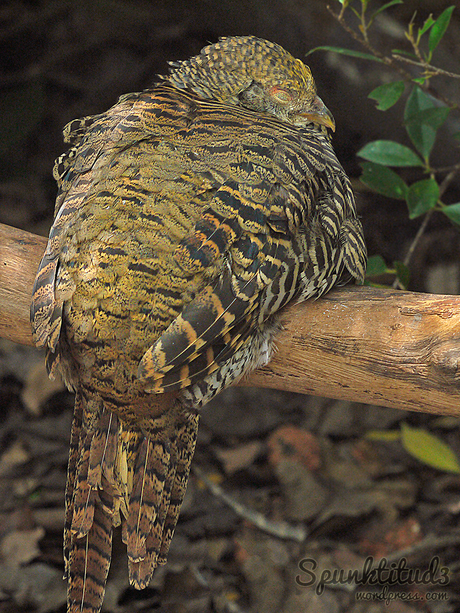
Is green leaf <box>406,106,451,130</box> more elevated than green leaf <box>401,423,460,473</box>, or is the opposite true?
green leaf <box>406,106,451,130</box>

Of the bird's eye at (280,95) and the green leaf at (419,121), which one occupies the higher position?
the bird's eye at (280,95)

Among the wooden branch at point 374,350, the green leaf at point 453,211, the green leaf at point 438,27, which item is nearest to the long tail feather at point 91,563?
the wooden branch at point 374,350

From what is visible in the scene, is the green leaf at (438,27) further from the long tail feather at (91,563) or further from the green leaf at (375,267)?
the long tail feather at (91,563)

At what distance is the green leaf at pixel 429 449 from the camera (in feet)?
12.4

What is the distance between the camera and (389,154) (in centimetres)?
292

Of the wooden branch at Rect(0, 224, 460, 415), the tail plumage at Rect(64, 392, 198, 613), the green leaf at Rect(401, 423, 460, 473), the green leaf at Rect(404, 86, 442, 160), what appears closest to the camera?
the wooden branch at Rect(0, 224, 460, 415)

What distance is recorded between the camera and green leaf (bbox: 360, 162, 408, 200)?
2896mm

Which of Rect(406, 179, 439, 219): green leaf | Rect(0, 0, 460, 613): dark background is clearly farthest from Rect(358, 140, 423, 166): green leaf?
Rect(0, 0, 460, 613): dark background

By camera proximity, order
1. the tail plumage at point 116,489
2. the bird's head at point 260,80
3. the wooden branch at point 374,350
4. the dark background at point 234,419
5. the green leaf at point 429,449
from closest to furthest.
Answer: the wooden branch at point 374,350
the tail plumage at point 116,489
the bird's head at point 260,80
the dark background at point 234,419
the green leaf at point 429,449

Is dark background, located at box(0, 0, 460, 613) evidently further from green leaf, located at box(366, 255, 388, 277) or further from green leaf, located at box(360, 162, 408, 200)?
green leaf, located at box(366, 255, 388, 277)

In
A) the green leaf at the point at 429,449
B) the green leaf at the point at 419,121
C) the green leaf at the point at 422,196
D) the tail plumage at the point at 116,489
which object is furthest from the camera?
the green leaf at the point at 429,449

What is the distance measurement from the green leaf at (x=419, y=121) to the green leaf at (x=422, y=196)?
17cm

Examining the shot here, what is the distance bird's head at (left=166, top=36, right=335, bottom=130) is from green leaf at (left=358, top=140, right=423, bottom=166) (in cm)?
43

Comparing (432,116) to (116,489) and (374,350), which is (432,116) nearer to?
(374,350)
